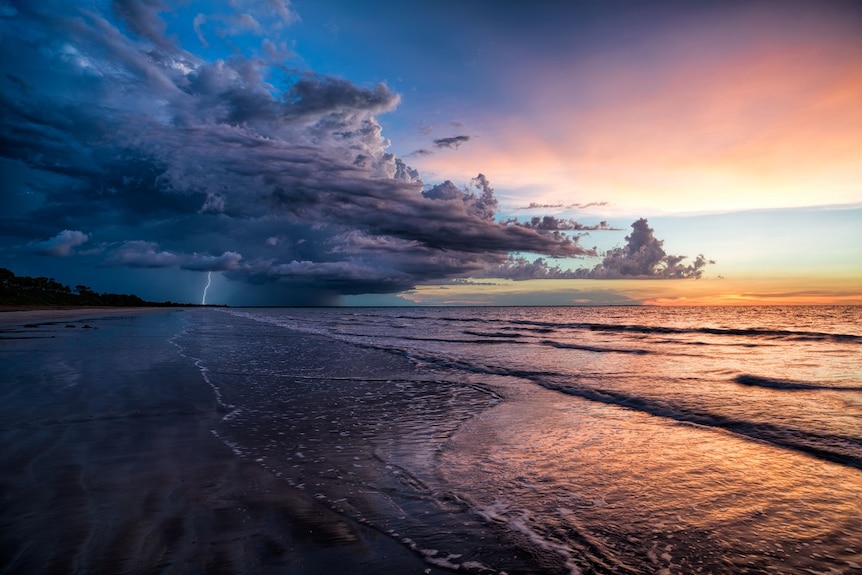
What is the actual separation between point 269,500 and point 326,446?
250cm

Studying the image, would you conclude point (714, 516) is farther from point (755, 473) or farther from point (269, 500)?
point (269, 500)

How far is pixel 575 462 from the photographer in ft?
24.4

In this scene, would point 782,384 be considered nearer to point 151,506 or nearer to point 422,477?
point 422,477

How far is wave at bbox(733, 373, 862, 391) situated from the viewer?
48.0 ft

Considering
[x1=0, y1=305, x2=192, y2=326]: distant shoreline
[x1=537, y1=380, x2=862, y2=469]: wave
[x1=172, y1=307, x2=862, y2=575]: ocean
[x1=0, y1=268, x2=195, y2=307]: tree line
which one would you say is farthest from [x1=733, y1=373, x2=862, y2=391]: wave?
[x1=0, y1=268, x2=195, y2=307]: tree line

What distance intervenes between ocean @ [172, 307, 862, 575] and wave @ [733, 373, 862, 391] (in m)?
0.08

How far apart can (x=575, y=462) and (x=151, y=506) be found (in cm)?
606

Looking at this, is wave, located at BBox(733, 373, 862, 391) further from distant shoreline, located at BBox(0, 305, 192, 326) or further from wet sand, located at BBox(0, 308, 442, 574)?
distant shoreline, located at BBox(0, 305, 192, 326)

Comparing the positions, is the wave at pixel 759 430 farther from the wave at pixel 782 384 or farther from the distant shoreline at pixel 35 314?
the distant shoreline at pixel 35 314

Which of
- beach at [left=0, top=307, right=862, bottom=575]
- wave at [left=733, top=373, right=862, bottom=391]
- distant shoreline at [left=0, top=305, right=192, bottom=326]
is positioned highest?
distant shoreline at [left=0, top=305, right=192, bottom=326]

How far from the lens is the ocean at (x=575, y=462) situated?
4715mm

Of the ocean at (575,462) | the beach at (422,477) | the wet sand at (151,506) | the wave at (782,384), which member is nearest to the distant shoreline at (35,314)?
the beach at (422,477)

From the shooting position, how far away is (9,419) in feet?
29.3

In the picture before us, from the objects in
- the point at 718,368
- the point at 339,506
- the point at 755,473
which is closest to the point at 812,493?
the point at 755,473
